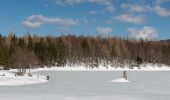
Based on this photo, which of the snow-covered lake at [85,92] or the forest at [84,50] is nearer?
the snow-covered lake at [85,92]

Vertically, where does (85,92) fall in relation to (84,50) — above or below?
below

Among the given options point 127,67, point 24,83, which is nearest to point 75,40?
point 127,67

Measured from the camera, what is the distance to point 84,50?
149 metres

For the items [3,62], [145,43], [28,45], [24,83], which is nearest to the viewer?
[24,83]

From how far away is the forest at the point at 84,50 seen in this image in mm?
125000

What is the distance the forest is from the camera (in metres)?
125

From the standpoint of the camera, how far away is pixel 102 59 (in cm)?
15100

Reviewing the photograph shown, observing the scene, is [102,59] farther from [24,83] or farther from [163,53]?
[24,83]

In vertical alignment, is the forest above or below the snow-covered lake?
above

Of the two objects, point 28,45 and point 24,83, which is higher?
point 28,45

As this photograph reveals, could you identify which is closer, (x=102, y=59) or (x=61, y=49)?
(x=61, y=49)

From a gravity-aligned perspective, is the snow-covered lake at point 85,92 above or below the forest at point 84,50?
below

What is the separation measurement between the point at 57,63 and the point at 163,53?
186ft

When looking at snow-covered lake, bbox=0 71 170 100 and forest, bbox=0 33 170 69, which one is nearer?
snow-covered lake, bbox=0 71 170 100
